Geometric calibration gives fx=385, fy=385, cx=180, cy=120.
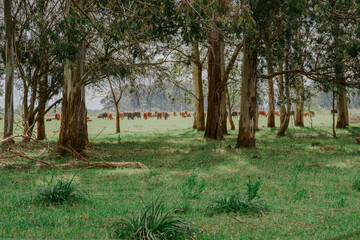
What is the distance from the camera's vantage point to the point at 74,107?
1194cm

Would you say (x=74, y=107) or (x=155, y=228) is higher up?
(x=74, y=107)

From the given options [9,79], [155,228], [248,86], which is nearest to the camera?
[155,228]

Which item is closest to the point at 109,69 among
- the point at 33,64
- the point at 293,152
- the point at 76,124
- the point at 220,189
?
the point at 76,124

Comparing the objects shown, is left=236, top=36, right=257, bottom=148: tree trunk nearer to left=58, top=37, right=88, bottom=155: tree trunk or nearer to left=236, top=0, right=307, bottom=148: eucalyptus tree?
left=236, top=0, right=307, bottom=148: eucalyptus tree

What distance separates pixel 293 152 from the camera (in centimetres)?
1296

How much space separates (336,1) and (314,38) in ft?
6.14

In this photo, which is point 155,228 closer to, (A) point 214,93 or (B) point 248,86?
(B) point 248,86

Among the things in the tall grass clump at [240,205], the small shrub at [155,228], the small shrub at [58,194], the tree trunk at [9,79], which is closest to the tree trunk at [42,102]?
the tree trunk at [9,79]

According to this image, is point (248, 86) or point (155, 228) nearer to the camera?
point (155, 228)

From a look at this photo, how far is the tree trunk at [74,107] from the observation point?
39.2 ft

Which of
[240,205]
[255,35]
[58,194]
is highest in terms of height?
[255,35]

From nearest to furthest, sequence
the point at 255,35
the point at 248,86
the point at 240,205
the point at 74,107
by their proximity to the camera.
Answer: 1. the point at 240,205
2. the point at 74,107
3. the point at 255,35
4. the point at 248,86

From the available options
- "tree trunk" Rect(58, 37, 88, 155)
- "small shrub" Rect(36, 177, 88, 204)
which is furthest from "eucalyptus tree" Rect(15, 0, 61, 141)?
"small shrub" Rect(36, 177, 88, 204)

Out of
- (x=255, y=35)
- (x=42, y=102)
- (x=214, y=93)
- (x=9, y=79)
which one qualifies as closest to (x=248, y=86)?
(x=255, y=35)
